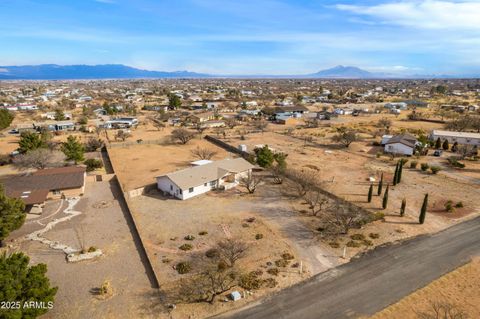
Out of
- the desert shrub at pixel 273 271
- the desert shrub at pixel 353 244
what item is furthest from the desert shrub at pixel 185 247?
the desert shrub at pixel 353 244

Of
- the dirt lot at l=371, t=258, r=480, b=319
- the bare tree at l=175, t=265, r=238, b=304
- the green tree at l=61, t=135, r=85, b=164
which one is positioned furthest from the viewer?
the green tree at l=61, t=135, r=85, b=164

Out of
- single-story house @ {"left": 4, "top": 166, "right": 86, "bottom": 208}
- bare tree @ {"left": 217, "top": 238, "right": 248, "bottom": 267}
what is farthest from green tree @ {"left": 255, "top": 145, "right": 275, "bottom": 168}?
single-story house @ {"left": 4, "top": 166, "right": 86, "bottom": 208}

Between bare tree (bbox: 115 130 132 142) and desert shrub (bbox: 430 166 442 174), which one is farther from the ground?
desert shrub (bbox: 430 166 442 174)

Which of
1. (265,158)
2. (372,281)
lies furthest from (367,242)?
(265,158)

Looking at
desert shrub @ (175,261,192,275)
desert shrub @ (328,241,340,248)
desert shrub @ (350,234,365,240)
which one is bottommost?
desert shrub @ (175,261,192,275)

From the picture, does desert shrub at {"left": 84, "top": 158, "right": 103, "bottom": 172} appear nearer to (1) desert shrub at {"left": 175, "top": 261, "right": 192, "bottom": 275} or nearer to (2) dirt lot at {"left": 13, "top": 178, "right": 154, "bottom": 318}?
(2) dirt lot at {"left": 13, "top": 178, "right": 154, "bottom": 318}

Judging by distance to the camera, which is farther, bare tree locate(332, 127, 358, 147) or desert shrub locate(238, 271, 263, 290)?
bare tree locate(332, 127, 358, 147)

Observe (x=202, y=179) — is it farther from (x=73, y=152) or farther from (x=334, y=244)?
(x=73, y=152)
